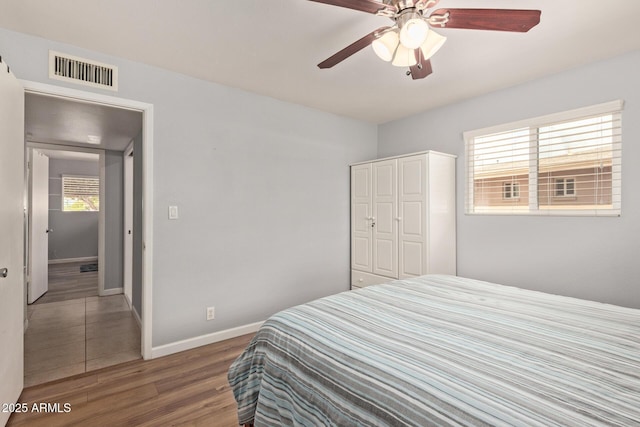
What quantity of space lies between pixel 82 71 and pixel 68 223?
6218 millimetres

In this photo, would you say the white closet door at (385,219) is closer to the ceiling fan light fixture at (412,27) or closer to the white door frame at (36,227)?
the ceiling fan light fixture at (412,27)

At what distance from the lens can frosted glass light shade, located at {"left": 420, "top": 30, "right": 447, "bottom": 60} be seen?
167cm

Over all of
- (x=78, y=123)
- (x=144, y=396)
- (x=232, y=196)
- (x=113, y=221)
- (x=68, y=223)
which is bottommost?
(x=144, y=396)

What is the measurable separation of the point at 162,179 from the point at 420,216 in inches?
95.9

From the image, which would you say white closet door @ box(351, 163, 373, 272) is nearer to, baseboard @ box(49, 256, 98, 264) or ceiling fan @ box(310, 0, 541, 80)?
ceiling fan @ box(310, 0, 541, 80)

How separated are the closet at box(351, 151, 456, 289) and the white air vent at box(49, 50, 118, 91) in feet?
8.46

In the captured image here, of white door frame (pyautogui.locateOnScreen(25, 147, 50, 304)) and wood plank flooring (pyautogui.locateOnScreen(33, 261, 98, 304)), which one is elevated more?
white door frame (pyautogui.locateOnScreen(25, 147, 50, 304))

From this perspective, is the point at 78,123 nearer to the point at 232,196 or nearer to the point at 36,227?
the point at 36,227

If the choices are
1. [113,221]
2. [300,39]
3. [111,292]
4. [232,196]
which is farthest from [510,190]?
[111,292]

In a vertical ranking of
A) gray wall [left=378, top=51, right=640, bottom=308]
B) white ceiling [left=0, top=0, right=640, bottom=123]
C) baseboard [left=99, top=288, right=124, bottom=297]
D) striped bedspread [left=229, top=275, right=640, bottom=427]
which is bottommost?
baseboard [left=99, top=288, right=124, bottom=297]

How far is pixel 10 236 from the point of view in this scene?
1.81 metres

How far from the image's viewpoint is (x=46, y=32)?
2082 millimetres

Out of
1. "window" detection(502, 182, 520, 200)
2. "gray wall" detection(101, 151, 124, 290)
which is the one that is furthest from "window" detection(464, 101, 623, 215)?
"gray wall" detection(101, 151, 124, 290)

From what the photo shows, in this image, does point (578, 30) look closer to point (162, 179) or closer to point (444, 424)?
point (444, 424)
